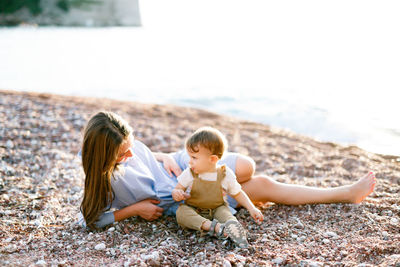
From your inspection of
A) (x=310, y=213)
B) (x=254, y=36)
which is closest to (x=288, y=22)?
(x=254, y=36)

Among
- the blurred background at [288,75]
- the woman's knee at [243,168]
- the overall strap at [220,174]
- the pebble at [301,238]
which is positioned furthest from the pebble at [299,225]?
the blurred background at [288,75]

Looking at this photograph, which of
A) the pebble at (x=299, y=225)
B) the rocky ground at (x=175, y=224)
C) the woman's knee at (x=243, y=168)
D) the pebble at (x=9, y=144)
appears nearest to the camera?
the rocky ground at (x=175, y=224)

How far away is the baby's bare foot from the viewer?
3467mm

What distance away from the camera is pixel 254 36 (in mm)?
35469

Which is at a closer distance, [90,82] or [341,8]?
[90,82]

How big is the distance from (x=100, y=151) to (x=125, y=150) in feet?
0.71

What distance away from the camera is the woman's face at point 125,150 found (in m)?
2.97

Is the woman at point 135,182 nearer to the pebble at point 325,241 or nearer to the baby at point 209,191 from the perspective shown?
the baby at point 209,191

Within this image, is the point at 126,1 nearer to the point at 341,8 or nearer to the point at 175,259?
the point at 341,8

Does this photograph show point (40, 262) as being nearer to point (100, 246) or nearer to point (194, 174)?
point (100, 246)

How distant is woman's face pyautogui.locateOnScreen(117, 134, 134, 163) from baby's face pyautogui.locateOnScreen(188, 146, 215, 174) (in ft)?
1.74

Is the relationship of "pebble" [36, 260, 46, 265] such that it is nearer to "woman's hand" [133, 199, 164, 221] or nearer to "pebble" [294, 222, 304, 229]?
"woman's hand" [133, 199, 164, 221]

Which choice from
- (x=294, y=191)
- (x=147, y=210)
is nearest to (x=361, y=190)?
(x=294, y=191)

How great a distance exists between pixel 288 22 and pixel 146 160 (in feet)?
115
